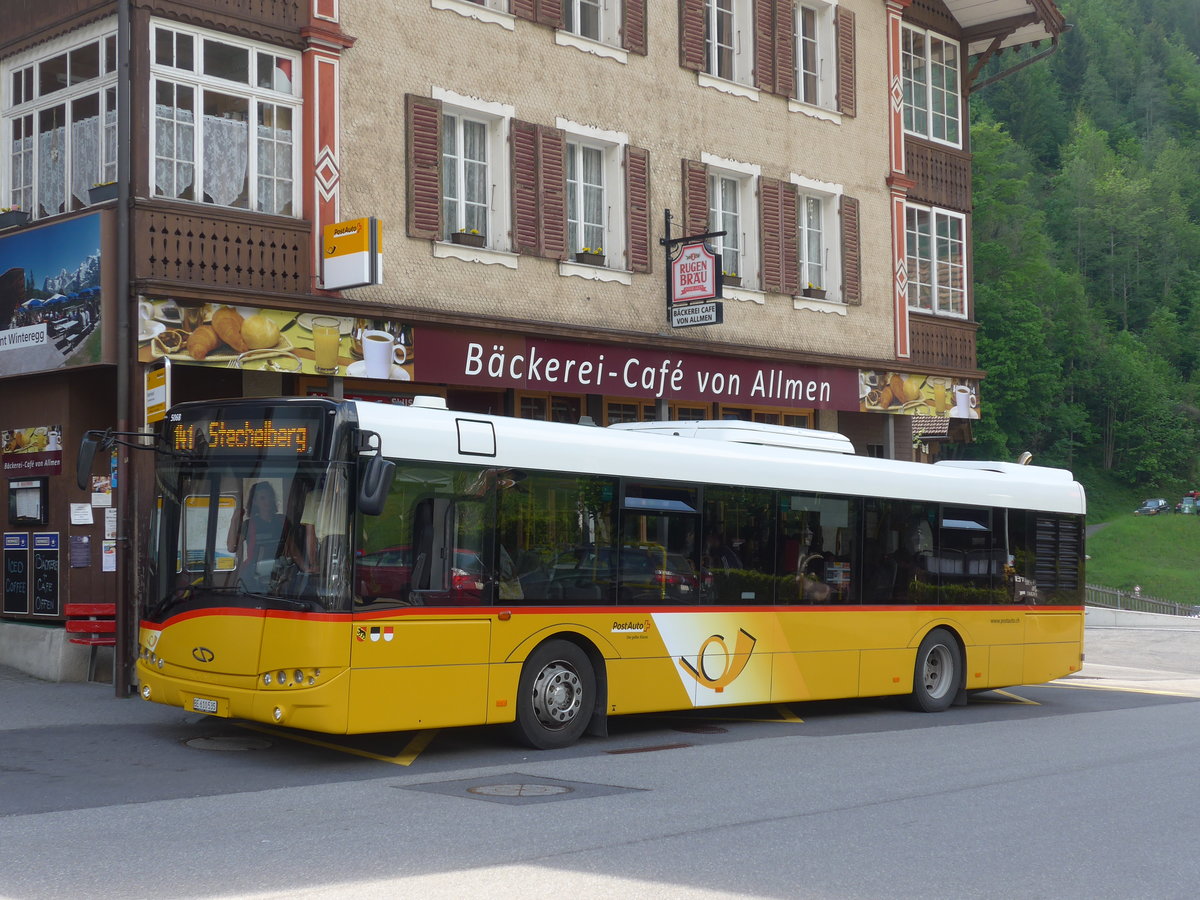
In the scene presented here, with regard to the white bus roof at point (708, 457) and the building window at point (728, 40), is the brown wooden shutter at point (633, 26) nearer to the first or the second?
the building window at point (728, 40)

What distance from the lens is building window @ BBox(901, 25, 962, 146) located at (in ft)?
87.4

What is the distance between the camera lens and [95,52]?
54.3 feet

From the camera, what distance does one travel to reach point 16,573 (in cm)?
1739

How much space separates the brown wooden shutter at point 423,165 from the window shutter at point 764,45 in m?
6.71

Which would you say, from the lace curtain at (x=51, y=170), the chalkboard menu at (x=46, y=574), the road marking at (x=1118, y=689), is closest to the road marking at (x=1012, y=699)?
the road marking at (x=1118, y=689)

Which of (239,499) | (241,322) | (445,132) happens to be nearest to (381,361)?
(241,322)

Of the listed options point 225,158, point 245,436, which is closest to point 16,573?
point 225,158

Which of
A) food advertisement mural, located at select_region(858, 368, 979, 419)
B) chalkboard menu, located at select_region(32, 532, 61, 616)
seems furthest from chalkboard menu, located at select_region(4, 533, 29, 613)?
food advertisement mural, located at select_region(858, 368, 979, 419)

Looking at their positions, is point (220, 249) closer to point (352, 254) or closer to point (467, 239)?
point (352, 254)

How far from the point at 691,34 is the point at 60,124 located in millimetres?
A: 9393

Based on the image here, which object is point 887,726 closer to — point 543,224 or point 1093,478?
point 543,224

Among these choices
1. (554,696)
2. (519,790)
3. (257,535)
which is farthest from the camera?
(554,696)

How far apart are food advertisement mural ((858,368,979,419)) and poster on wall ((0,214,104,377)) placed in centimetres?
1322

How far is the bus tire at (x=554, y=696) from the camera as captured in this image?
12.3 meters
